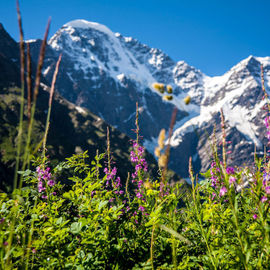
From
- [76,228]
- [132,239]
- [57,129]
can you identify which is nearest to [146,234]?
[132,239]

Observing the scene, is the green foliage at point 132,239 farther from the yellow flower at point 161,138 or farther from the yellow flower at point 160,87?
the yellow flower at point 160,87

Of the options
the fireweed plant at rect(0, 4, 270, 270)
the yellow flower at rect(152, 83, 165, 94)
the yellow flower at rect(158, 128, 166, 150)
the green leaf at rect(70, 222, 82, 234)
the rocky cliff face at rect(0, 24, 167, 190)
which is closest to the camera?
the yellow flower at rect(158, 128, 166, 150)

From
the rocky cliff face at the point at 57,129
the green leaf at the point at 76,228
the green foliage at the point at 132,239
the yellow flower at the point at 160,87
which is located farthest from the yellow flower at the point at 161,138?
the rocky cliff face at the point at 57,129

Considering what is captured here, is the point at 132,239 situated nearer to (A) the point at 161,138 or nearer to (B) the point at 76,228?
(B) the point at 76,228

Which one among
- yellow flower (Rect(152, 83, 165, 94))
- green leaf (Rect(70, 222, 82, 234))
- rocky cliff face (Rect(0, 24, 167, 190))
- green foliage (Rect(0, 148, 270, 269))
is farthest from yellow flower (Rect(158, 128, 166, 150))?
rocky cliff face (Rect(0, 24, 167, 190))

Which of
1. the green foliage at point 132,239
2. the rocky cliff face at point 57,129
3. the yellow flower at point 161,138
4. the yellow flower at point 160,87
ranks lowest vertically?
the green foliage at point 132,239

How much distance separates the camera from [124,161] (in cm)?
14750

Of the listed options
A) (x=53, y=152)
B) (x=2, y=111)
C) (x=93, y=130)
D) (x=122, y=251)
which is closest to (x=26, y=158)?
(x=122, y=251)

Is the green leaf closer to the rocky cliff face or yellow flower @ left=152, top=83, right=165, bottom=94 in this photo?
yellow flower @ left=152, top=83, right=165, bottom=94

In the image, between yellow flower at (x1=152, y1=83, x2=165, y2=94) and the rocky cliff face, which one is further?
the rocky cliff face

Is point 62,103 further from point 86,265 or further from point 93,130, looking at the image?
point 86,265

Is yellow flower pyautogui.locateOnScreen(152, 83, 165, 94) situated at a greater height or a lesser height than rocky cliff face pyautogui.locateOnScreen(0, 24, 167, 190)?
lesser

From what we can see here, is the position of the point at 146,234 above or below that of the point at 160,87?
below

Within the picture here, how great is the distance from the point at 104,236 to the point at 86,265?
354 mm
